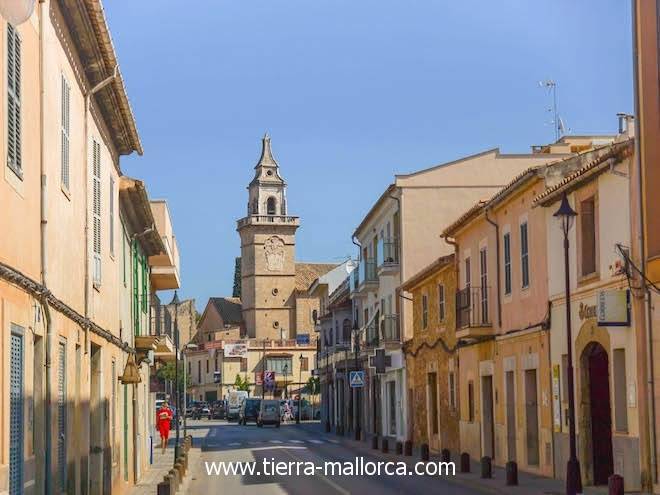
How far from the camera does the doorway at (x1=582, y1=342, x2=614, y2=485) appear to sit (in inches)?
952

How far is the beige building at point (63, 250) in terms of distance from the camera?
10.9 metres

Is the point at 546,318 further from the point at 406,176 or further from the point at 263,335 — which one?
the point at 263,335

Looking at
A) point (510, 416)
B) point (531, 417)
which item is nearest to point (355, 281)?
point (510, 416)

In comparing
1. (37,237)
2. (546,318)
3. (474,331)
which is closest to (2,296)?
(37,237)

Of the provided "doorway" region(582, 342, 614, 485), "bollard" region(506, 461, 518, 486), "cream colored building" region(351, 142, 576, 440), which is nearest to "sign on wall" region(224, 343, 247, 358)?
"cream colored building" region(351, 142, 576, 440)

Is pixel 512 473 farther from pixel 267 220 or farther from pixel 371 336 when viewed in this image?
pixel 267 220

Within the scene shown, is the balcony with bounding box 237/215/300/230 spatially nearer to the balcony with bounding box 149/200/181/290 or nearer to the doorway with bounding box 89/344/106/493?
the balcony with bounding box 149/200/181/290

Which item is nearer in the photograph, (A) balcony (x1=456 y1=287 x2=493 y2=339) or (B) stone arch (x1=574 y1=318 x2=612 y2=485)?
(B) stone arch (x1=574 y1=318 x2=612 y2=485)

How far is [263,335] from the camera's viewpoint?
131m

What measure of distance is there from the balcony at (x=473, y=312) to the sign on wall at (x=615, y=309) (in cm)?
1066

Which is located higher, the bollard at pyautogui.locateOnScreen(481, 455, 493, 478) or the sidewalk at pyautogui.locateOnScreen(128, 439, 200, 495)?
the bollard at pyautogui.locateOnScreen(481, 455, 493, 478)

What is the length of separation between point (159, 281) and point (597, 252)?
18141 mm

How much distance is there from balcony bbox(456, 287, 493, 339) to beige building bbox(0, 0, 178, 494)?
36.6 feet

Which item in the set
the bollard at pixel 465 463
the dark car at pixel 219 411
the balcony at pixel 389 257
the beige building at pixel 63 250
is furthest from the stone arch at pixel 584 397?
the dark car at pixel 219 411
